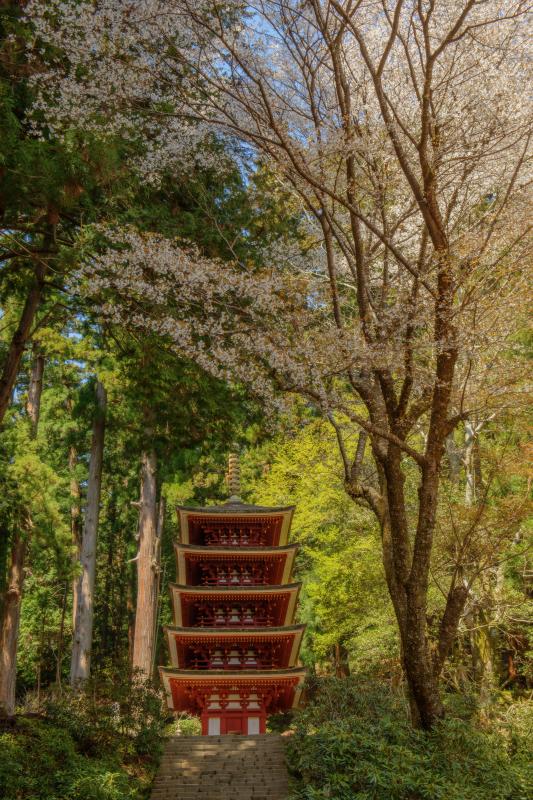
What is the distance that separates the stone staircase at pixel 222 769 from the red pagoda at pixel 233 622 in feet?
4.75

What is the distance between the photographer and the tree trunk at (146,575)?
551 inches

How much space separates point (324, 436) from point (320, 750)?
8.29 m

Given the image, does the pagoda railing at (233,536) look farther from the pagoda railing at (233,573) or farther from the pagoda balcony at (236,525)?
the pagoda railing at (233,573)

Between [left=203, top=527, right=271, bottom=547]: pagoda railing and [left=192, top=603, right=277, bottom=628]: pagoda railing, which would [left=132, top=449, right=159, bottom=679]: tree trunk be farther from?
[left=203, top=527, right=271, bottom=547]: pagoda railing

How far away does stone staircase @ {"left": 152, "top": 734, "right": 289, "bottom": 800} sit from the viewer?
895cm

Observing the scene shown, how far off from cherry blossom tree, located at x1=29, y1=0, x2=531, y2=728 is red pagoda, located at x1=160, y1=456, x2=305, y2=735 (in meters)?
6.37

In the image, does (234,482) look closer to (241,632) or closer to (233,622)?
(233,622)

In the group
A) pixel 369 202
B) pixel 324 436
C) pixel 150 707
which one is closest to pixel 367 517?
pixel 324 436

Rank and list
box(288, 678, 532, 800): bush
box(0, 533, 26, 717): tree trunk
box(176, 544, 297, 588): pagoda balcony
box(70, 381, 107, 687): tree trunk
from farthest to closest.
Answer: box(70, 381, 107, 687): tree trunk < box(0, 533, 26, 717): tree trunk < box(176, 544, 297, 588): pagoda balcony < box(288, 678, 532, 800): bush

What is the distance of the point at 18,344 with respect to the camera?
821 cm

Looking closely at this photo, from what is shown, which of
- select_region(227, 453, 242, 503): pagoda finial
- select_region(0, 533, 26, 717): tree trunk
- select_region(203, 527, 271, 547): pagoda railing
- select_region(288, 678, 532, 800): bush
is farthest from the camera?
select_region(227, 453, 242, 503): pagoda finial

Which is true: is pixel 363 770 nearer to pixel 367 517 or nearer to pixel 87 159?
pixel 87 159

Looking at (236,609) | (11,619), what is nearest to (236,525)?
(236,609)

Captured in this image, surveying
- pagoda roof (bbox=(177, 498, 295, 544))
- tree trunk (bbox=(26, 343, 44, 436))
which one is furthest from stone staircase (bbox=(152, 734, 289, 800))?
tree trunk (bbox=(26, 343, 44, 436))
